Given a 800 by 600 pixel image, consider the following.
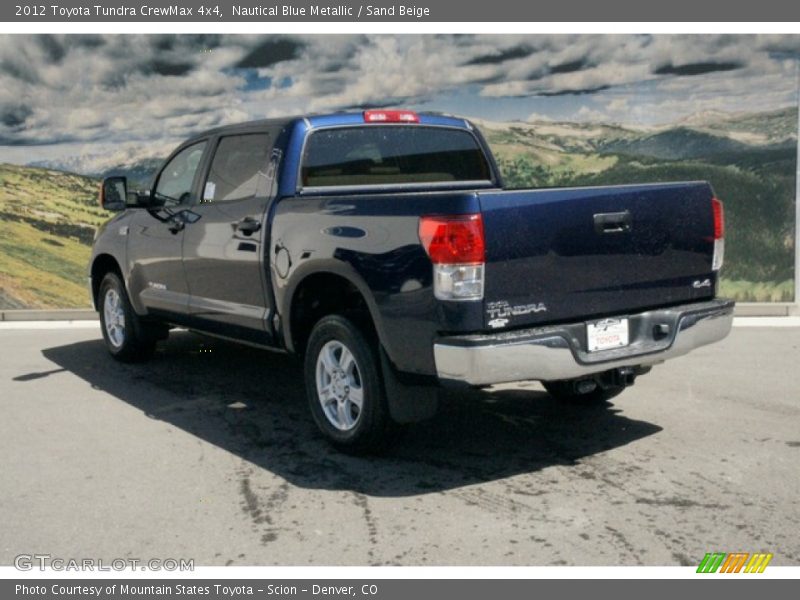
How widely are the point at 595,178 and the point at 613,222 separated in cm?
747

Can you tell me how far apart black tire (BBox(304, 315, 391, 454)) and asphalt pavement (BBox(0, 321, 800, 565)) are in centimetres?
14

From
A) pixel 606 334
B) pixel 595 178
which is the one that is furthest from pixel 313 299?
pixel 595 178

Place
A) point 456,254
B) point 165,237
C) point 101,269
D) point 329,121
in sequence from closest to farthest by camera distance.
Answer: point 456,254, point 329,121, point 165,237, point 101,269

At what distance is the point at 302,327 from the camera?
20.0 feet

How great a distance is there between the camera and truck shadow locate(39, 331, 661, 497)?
5.45 meters

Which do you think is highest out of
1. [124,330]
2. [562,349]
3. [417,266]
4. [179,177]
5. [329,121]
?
[329,121]

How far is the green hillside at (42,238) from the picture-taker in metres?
12.1

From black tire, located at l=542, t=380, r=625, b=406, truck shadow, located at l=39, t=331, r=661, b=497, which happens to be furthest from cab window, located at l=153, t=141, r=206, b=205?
black tire, located at l=542, t=380, r=625, b=406

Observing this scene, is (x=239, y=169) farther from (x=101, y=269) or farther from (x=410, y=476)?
(x=101, y=269)

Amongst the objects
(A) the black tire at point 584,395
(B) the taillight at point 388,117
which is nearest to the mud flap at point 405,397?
(A) the black tire at point 584,395

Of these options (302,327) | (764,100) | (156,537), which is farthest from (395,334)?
(764,100)

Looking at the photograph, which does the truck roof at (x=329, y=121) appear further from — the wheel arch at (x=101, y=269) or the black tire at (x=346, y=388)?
the wheel arch at (x=101, y=269)

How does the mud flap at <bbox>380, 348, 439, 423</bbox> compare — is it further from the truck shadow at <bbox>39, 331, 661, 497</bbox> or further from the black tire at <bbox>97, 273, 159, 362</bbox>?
the black tire at <bbox>97, 273, 159, 362</bbox>

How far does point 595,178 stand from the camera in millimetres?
12539
